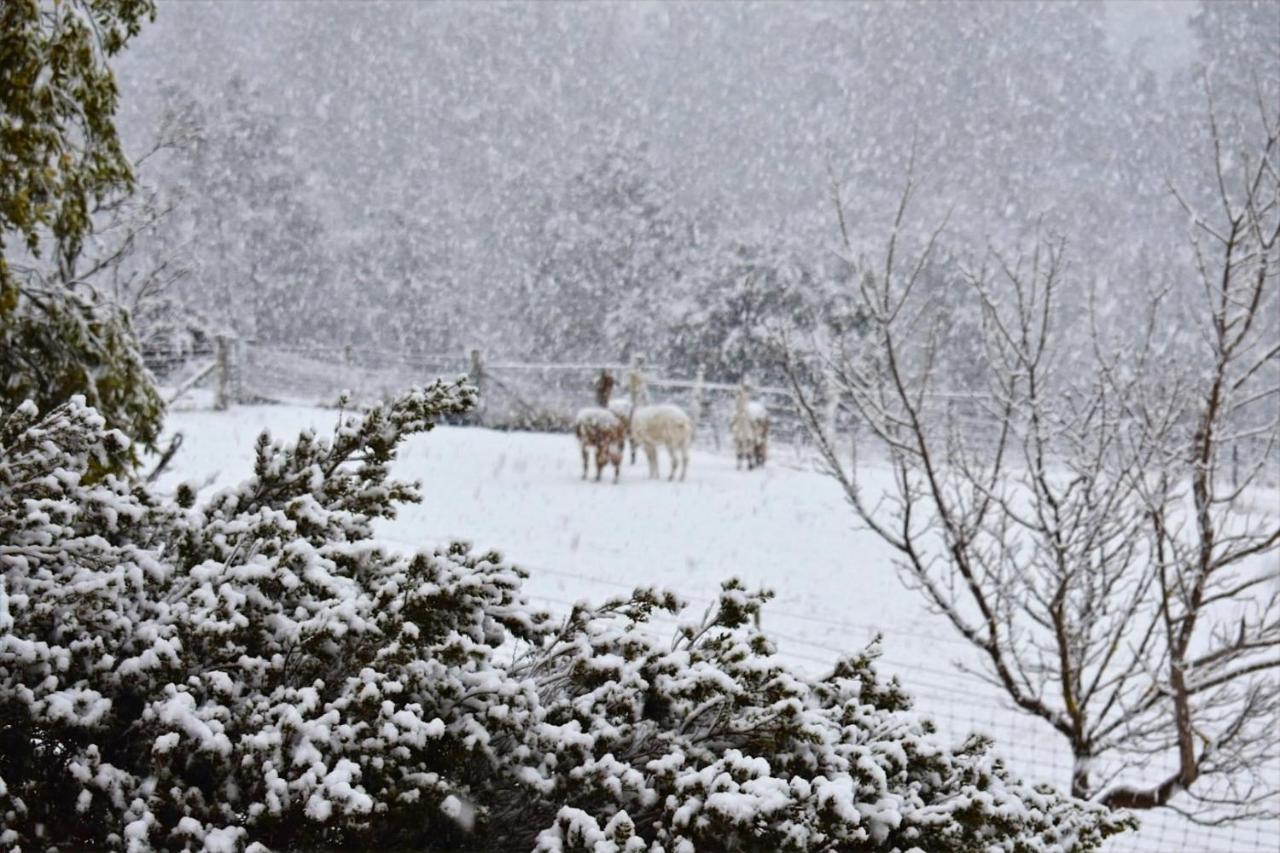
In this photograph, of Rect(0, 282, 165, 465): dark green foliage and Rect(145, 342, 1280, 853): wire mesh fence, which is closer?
Rect(0, 282, 165, 465): dark green foliage

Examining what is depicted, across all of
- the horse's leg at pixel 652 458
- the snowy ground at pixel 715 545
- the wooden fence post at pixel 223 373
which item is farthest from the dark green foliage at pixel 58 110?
the wooden fence post at pixel 223 373

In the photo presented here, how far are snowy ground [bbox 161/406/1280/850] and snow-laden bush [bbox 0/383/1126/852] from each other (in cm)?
361

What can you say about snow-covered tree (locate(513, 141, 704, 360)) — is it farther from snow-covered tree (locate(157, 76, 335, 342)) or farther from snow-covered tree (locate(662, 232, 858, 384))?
snow-covered tree (locate(157, 76, 335, 342))

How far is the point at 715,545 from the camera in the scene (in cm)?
1076

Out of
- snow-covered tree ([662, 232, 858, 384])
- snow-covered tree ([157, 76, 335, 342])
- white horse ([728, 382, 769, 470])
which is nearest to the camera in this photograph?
white horse ([728, 382, 769, 470])

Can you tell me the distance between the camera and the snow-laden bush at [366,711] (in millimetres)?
1668

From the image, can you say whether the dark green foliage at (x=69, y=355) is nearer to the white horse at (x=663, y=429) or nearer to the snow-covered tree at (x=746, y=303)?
the white horse at (x=663, y=429)


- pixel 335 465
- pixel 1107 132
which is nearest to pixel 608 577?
pixel 335 465

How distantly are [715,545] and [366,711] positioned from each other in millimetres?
9111

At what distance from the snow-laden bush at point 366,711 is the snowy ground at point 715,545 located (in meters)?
3.61

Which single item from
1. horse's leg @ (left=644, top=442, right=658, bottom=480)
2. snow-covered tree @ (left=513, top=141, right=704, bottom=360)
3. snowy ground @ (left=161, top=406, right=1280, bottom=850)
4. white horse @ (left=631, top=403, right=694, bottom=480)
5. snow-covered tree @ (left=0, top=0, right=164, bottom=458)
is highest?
snow-covered tree @ (left=513, top=141, right=704, bottom=360)

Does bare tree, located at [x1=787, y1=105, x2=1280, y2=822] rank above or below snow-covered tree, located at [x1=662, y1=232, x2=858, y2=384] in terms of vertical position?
below

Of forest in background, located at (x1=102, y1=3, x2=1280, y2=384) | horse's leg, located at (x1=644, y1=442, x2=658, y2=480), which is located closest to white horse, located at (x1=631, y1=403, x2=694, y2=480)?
horse's leg, located at (x1=644, y1=442, x2=658, y2=480)

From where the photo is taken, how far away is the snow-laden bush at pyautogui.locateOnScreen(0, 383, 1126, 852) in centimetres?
167
